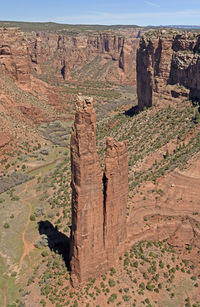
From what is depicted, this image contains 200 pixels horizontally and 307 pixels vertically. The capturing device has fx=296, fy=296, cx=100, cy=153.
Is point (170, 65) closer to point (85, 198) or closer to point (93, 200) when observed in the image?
point (93, 200)

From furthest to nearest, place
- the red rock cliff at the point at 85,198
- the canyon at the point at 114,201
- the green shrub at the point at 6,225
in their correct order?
1. the green shrub at the point at 6,225
2. the canyon at the point at 114,201
3. the red rock cliff at the point at 85,198

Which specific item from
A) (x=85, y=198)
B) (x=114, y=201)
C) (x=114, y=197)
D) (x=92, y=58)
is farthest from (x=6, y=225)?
(x=92, y=58)

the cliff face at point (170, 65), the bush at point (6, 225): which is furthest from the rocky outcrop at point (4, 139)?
the cliff face at point (170, 65)

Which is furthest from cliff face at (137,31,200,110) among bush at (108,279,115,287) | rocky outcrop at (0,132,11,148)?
bush at (108,279,115,287)

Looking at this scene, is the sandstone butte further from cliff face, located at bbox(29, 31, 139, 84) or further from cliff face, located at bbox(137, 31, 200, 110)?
cliff face, located at bbox(29, 31, 139, 84)

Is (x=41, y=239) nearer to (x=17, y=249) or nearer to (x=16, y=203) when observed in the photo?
(x=17, y=249)

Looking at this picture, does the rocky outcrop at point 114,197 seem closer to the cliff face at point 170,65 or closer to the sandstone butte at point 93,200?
the sandstone butte at point 93,200

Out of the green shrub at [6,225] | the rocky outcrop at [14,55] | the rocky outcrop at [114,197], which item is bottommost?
the green shrub at [6,225]
